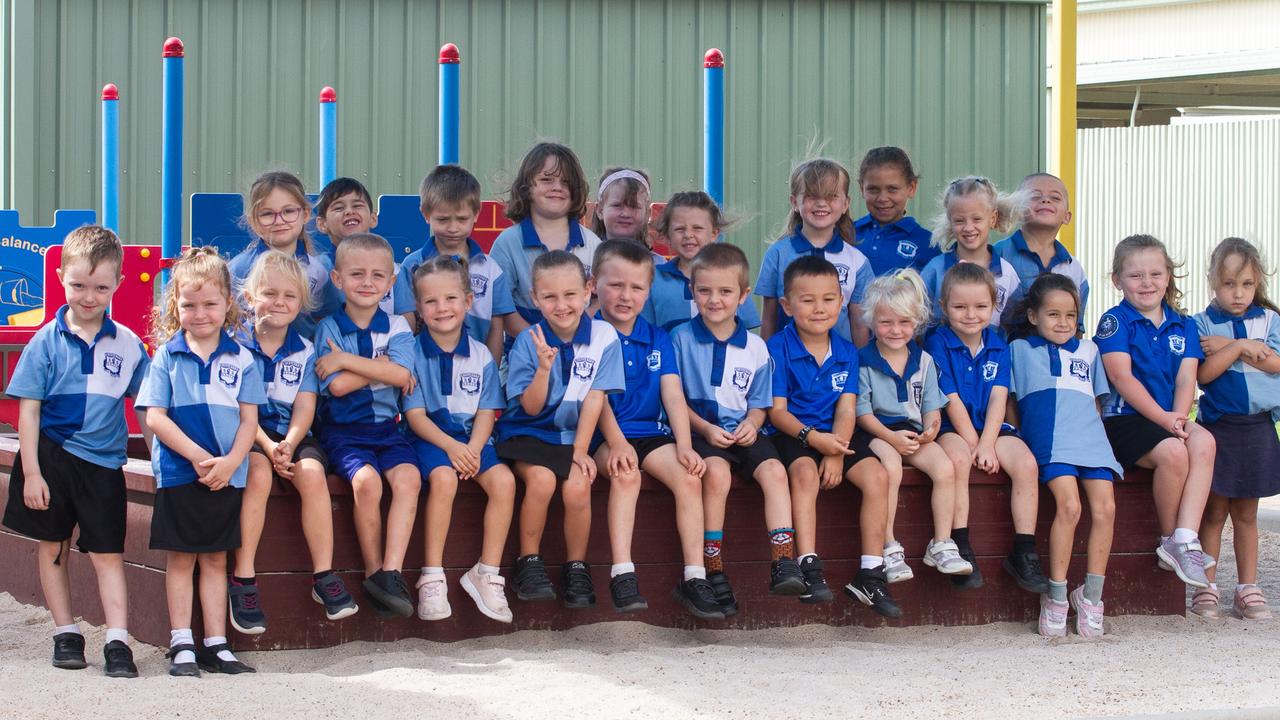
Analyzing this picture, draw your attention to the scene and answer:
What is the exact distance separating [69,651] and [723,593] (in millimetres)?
2114

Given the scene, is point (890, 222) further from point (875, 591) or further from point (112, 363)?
point (112, 363)

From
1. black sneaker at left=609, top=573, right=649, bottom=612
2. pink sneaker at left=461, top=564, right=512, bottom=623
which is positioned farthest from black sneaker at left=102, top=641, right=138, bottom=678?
black sneaker at left=609, top=573, right=649, bottom=612

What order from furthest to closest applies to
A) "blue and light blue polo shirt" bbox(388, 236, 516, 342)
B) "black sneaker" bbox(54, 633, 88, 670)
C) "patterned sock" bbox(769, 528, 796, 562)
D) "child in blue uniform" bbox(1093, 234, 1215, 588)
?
"blue and light blue polo shirt" bbox(388, 236, 516, 342)
"child in blue uniform" bbox(1093, 234, 1215, 588)
"patterned sock" bbox(769, 528, 796, 562)
"black sneaker" bbox(54, 633, 88, 670)

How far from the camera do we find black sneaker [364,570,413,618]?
14.6 feet

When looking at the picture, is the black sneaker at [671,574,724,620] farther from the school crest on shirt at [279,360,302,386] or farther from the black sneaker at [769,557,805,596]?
the school crest on shirt at [279,360,302,386]

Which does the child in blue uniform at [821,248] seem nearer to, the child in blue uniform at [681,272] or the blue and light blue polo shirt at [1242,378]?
the child in blue uniform at [681,272]

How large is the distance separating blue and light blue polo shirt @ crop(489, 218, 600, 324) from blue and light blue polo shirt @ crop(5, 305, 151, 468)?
1.55 m

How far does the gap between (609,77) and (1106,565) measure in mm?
8567

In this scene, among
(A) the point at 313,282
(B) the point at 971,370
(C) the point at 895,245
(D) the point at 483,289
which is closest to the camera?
(A) the point at 313,282

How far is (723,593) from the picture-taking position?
4738 millimetres

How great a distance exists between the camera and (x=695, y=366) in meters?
5.03

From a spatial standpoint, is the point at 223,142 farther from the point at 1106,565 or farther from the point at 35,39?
the point at 1106,565

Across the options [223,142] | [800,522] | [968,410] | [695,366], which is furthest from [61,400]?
[223,142]

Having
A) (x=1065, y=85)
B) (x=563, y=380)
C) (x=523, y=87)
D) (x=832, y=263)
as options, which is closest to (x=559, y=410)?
(x=563, y=380)
